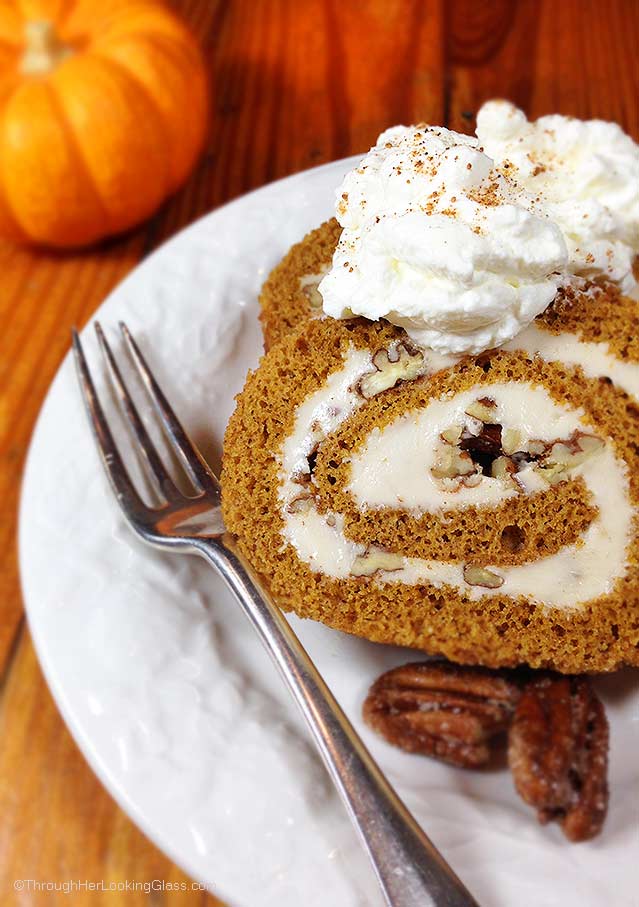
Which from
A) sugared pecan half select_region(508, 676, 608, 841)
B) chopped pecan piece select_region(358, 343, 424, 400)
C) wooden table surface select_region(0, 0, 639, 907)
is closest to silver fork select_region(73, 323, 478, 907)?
sugared pecan half select_region(508, 676, 608, 841)

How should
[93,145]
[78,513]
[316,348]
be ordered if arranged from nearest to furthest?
[316,348] < [78,513] < [93,145]

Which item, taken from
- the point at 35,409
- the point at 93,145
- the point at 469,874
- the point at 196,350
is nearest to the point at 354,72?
the point at 93,145

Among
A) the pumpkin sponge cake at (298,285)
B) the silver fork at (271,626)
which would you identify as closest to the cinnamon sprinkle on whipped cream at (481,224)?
the pumpkin sponge cake at (298,285)

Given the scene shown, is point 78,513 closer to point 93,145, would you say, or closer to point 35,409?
point 35,409

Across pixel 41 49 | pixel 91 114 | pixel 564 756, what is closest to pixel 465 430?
pixel 564 756

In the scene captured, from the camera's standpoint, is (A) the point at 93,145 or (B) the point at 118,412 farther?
(A) the point at 93,145

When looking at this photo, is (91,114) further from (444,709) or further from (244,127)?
(444,709)
